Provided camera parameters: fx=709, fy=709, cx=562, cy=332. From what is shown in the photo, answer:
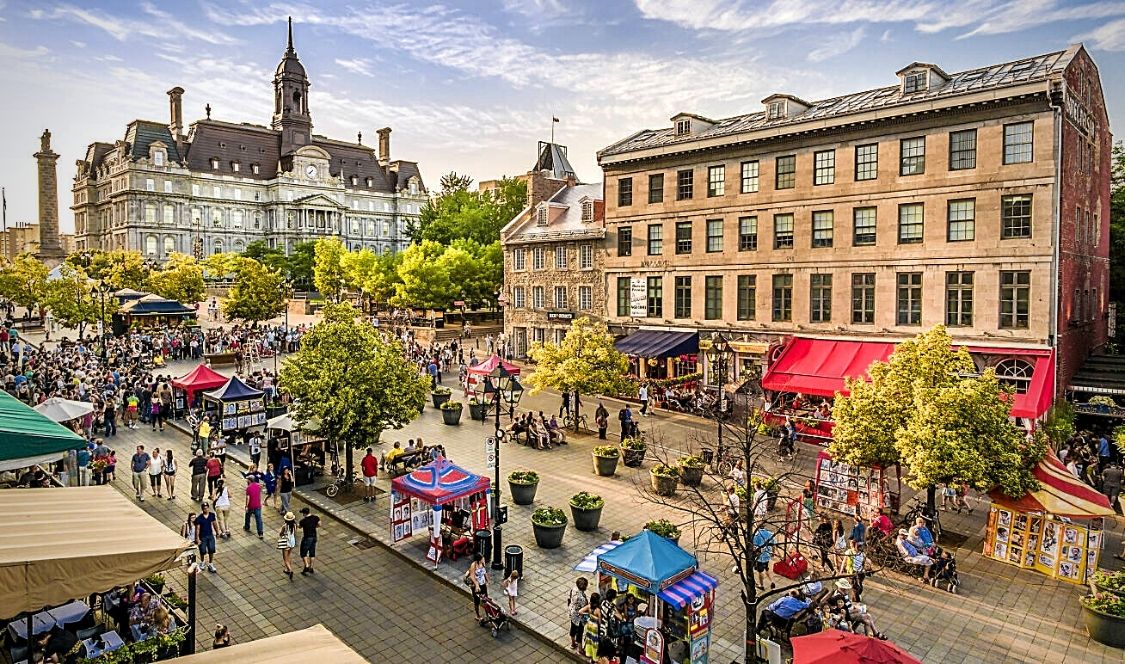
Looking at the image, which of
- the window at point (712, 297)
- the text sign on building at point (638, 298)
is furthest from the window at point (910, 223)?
the text sign on building at point (638, 298)

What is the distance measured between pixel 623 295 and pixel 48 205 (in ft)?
339

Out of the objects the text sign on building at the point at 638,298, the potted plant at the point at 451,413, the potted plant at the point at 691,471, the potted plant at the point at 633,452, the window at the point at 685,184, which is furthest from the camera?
the text sign on building at the point at 638,298

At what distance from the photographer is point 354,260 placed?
75000 millimetres

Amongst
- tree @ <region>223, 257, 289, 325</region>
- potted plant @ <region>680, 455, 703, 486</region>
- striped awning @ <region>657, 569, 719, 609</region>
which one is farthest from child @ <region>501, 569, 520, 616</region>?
tree @ <region>223, 257, 289, 325</region>

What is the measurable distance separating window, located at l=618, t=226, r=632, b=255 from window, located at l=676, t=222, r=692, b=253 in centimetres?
315

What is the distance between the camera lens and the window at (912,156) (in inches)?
1113

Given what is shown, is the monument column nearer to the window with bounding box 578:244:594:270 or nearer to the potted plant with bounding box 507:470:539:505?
the window with bounding box 578:244:594:270

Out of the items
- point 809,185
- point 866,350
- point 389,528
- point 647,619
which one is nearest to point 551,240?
point 809,185

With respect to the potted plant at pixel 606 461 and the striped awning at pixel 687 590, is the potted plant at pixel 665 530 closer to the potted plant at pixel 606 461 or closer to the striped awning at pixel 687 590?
the striped awning at pixel 687 590

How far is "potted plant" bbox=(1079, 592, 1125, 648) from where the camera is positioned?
12.6 metres

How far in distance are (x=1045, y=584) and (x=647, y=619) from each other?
379 inches

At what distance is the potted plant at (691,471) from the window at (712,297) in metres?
14.5

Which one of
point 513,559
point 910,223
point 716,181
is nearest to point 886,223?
point 910,223

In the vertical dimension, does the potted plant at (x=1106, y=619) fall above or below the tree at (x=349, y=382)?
below
